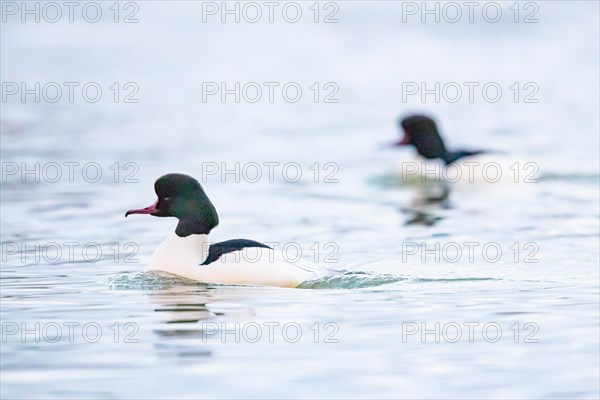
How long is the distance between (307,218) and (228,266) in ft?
16.6

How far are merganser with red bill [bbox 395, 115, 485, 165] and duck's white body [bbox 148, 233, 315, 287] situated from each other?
397 inches

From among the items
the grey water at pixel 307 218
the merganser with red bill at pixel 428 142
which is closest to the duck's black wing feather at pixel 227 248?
the grey water at pixel 307 218

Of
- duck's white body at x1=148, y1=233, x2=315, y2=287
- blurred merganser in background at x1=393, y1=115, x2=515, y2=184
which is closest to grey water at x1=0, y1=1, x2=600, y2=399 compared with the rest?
duck's white body at x1=148, y1=233, x2=315, y2=287

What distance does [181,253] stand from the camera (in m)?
12.0

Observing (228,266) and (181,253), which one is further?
(181,253)

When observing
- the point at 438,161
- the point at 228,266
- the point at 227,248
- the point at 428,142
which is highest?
the point at 428,142

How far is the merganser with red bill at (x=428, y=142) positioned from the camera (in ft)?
71.9

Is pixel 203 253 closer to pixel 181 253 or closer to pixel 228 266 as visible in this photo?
Result: pixel 181 253

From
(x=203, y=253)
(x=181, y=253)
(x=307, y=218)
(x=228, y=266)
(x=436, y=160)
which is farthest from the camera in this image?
(x=436, y=160)

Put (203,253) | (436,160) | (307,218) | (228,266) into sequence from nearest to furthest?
(228,266) → (203,253) → (307,218) → (436,160)

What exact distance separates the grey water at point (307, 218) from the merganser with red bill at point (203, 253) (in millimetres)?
160

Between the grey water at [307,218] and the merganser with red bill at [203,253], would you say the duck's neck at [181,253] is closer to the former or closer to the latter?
the merganser with red bill at [203,253]

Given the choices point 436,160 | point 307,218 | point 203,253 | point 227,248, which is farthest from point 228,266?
point 436,160

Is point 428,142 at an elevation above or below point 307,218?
above
